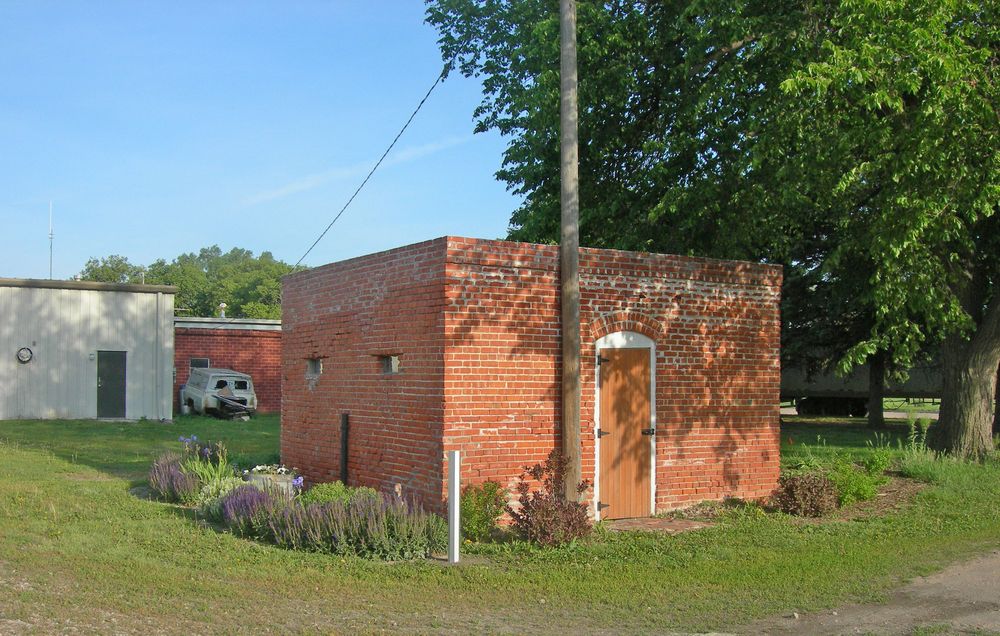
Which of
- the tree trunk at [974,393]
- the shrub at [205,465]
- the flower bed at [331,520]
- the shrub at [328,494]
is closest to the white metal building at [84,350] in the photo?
the shrub at [205,465]

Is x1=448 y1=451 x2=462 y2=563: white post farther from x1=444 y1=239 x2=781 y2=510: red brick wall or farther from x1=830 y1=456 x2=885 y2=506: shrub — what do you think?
x1=830 y1=456 x2=885 y2=506: shrub

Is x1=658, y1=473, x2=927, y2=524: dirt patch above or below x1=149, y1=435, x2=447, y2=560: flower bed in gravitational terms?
below

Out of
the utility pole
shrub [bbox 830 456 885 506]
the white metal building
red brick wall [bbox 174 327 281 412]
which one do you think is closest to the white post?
the utility pole

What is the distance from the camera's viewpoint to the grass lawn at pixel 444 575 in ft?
23.4

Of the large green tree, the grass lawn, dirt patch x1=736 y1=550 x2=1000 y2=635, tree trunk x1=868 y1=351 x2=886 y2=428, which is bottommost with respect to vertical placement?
dirt patch x1=736 y1=550 x2=1000 y2=635

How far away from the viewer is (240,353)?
3300 centimetres

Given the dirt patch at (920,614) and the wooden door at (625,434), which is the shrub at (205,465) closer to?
the wooden door at (625,434)

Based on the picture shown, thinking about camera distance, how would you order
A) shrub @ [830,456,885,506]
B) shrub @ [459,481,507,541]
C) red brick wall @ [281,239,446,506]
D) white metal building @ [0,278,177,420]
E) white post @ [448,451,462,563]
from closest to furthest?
white post @ [448,451,462,563], shrub @ [459,481,507,541], red brick wall @ [281,239,446,506], shrub @ [830,456,885,506], white metal building @ [0,278,177,420]

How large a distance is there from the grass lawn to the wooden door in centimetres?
112

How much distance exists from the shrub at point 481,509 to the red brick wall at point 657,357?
0.26 m

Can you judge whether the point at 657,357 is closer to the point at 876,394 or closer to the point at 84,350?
the point at 876,394

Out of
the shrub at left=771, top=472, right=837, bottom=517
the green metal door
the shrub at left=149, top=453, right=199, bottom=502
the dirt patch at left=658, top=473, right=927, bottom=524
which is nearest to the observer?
the dirt patch at left=658, top=473, right=927, bottom=524

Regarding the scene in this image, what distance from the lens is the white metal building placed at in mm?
25094

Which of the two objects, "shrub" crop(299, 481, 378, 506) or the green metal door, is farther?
the green metal door
